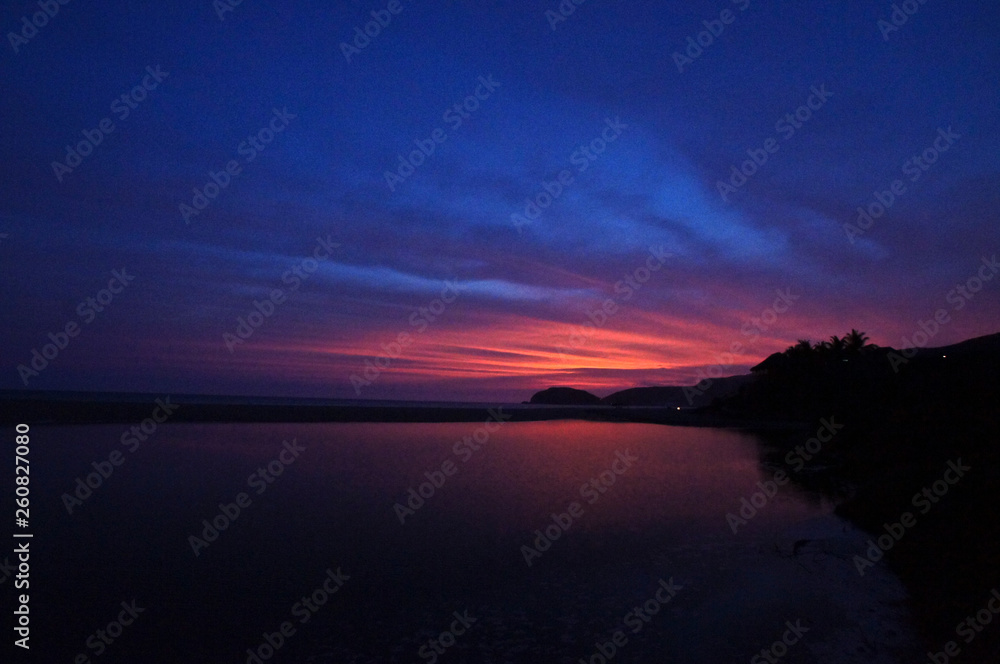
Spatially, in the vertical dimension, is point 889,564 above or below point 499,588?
below

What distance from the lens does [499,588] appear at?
1193 centimetres

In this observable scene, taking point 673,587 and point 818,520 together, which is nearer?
point 673,587

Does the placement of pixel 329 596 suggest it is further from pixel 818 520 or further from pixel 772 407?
pixel 772 407

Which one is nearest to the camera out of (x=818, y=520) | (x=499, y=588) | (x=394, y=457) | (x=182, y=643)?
(x=182, y=643)

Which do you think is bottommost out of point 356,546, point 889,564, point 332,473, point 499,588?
point 889,564

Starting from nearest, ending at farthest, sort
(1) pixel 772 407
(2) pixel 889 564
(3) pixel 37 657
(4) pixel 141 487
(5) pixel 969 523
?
1. (3) pixel 37 657
2. (5) pixel 969 523
3. (2) pixel 889 564
4. (4) pixel 141 487
5. (1) pixel 772 407

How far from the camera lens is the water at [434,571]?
9508 mm

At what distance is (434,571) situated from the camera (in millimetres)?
12773

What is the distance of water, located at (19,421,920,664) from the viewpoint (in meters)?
9.51

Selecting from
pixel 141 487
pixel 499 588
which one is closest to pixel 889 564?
pixel 499 588

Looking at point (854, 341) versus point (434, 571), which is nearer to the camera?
point (434, 571)

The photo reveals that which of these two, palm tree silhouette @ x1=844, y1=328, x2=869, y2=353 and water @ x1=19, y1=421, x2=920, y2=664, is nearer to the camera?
water @ x1=19, y1=421, x2=920, y2=664

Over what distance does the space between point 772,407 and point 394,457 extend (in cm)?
Result: 7318

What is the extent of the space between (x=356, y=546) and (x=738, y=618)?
8.57m
